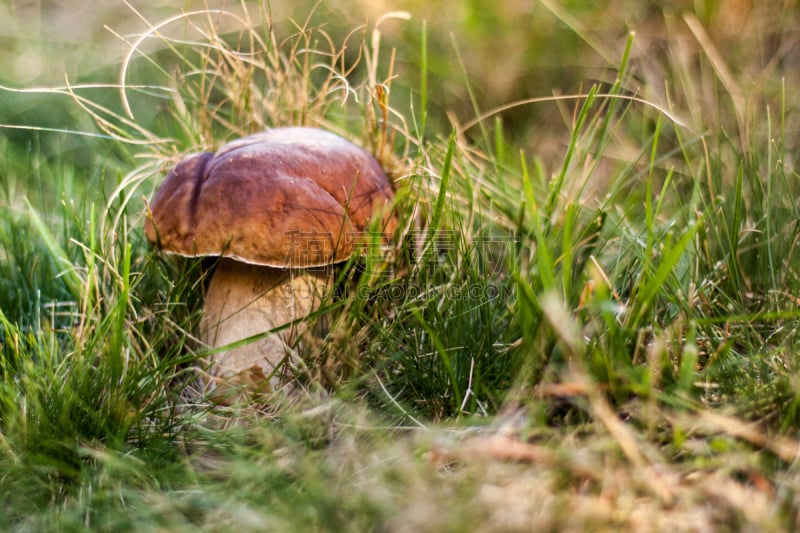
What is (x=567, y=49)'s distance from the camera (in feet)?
9.46

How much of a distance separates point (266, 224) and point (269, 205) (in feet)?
0.14

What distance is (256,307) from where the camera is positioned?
1.54 metres

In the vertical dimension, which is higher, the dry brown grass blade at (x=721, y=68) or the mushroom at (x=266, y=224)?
the dry brown grass blade at (x=721, y=68)

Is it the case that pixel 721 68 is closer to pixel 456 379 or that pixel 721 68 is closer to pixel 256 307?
pixel 456 379

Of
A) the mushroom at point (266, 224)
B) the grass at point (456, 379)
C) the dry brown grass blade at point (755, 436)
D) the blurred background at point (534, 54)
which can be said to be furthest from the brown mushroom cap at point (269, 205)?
the blurred background at point (534, 54)

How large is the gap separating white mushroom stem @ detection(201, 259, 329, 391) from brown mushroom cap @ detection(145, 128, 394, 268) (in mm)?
173

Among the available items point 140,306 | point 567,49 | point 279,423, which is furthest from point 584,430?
point 567,49

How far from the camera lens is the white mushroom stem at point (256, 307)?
1.52 meters

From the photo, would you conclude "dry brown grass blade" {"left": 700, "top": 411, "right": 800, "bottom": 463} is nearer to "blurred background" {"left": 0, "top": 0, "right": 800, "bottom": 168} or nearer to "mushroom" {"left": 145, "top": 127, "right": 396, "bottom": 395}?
"mushroom" {"left": 145, "top": 127, "right": 396, "bottom": 395}

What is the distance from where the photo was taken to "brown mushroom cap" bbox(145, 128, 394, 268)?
1330 mm

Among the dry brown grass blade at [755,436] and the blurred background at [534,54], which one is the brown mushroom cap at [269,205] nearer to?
the dry brown grass blade at [755,436]

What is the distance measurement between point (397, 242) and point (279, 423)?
53cm

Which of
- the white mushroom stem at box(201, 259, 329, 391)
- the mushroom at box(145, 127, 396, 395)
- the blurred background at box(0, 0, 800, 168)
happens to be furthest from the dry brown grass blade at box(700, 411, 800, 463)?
the blurred background at box(0, 0, 800, 168)

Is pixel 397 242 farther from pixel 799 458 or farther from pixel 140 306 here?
pixel 799 458
